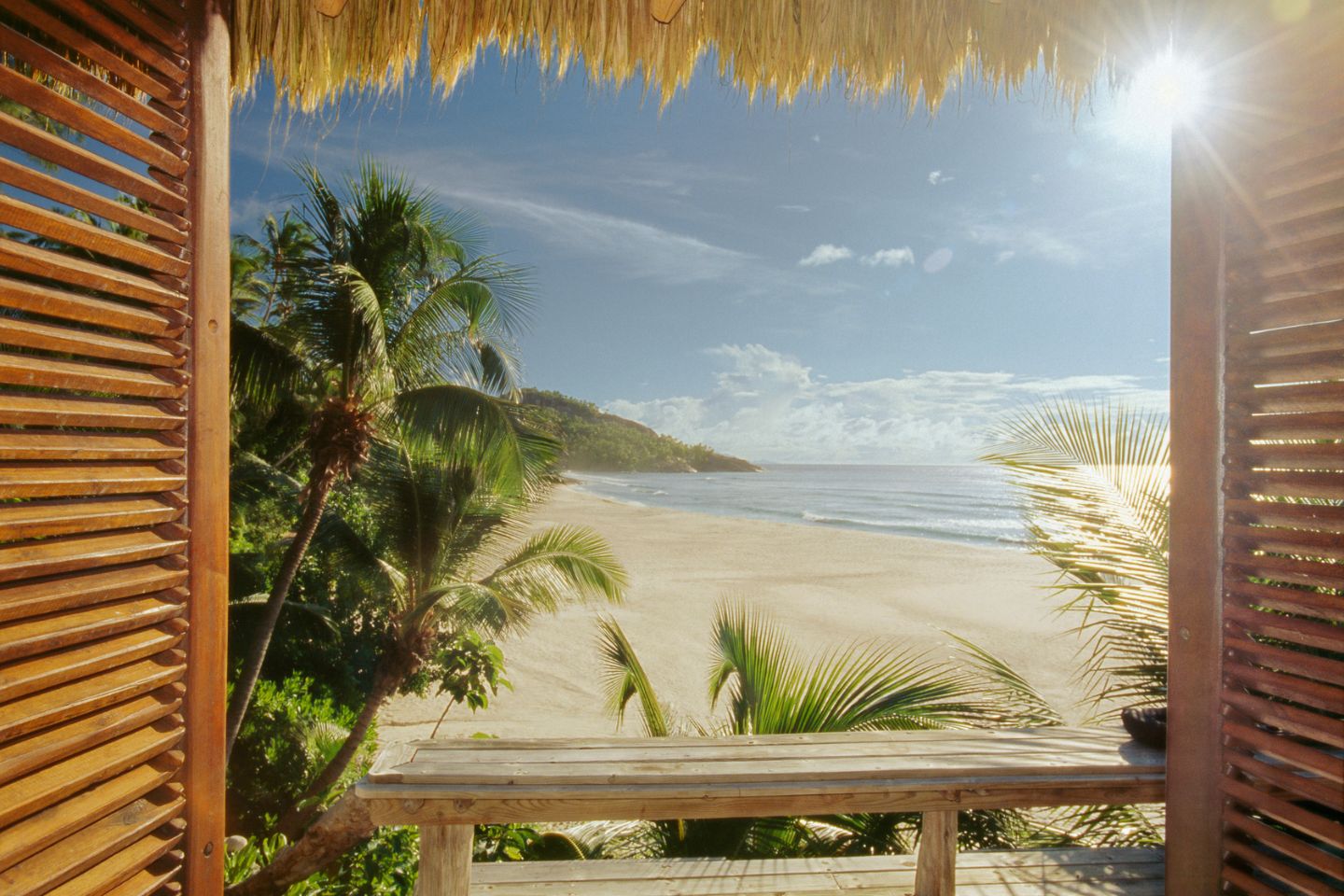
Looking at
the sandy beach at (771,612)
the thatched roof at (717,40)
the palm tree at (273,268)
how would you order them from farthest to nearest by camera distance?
the sandy beach at (771,612) < the palm tree at (273,268) < the thatched roof at (717,40)

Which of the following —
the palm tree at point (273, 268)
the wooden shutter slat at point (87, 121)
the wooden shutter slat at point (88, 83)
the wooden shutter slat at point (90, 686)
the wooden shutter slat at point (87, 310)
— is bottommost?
the wooden shutter slat at point (90, 686)

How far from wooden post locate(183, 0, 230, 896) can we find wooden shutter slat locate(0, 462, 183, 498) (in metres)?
0.06

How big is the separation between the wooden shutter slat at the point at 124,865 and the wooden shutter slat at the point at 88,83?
3.73ft

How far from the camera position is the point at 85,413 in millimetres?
1045

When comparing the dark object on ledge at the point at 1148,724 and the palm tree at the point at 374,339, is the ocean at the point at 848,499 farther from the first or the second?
the dark object on ledge at the point at 1148,724

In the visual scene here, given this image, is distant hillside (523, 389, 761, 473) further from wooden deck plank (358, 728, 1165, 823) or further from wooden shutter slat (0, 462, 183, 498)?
wooden shutter slat (0, 462, 183, 498)

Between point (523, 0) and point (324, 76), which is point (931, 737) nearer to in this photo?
point (523, 0)

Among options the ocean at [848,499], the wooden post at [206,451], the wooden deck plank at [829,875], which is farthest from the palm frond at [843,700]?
the ocean at [848,499]

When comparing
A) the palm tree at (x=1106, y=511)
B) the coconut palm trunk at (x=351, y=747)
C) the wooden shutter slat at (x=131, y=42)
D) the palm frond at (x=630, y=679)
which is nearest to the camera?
the wooden shutter slat at (x=131, y=42)

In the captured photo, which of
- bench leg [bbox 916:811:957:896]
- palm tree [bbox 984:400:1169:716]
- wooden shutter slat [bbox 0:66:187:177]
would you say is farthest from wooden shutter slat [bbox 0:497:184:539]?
palm tree [bbox 984:400:1169:716]

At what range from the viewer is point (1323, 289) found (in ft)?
3.68

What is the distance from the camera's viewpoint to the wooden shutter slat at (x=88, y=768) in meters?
0.92

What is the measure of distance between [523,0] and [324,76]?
2.01 feet

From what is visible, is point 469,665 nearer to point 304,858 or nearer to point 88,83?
point 304,858
